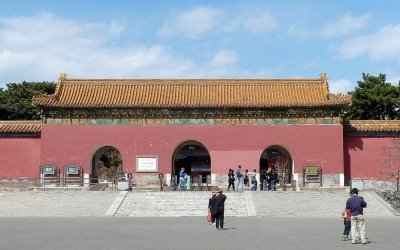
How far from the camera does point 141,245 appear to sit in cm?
1155

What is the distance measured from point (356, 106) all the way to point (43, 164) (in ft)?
83.0

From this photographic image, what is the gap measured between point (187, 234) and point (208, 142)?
1611 centimetres

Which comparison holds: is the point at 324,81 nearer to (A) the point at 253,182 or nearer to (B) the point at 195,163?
(A) the point at 253,182

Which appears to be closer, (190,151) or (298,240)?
(298,240)

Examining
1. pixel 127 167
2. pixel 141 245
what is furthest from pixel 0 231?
pixel 127 167

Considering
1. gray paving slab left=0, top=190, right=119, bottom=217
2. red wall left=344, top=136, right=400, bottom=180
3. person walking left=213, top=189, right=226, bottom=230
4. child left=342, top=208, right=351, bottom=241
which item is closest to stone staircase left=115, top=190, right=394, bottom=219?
gray paving slab left=0, top=190, right=119, bottom=217

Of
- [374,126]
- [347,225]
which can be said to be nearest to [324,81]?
[374,126]

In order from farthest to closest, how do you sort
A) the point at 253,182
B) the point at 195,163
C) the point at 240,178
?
the point at 195,163, the point at 240,178, the point at 253,182

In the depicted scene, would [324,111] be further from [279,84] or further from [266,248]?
[266,248]

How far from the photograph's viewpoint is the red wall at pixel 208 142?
1166 inches

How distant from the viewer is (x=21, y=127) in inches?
1183

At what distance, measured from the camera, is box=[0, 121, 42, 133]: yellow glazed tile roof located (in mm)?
29859

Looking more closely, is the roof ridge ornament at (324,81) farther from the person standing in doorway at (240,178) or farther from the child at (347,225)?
the child at (347,225)

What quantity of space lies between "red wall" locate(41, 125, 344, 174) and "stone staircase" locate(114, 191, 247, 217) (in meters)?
5.40
